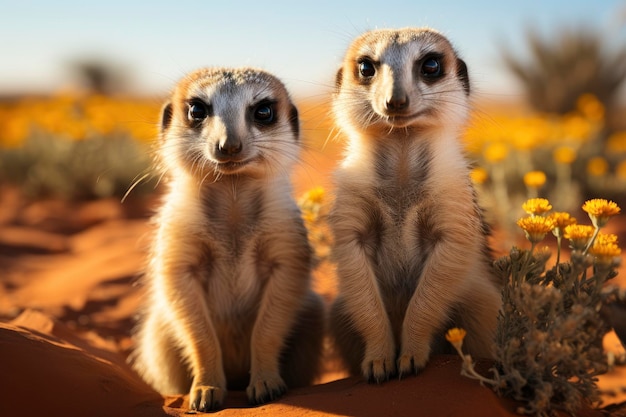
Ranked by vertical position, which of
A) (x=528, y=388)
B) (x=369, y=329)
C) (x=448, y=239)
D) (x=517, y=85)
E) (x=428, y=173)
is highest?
(x=517, y=85)

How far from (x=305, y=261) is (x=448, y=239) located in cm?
89

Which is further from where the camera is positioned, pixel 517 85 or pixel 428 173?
pixel 517 85

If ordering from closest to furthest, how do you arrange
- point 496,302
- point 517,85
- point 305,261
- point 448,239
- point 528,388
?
point 528,388 < point 448,239 < point 496,302 < point 305,261 < point 517,85

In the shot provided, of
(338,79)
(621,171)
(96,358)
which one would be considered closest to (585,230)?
(338,79)

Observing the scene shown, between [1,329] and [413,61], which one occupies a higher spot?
[413,61]

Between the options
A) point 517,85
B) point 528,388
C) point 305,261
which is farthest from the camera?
point 517,85

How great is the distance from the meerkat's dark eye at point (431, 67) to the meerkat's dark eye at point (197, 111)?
1.27 m

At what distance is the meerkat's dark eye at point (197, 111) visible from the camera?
379cm

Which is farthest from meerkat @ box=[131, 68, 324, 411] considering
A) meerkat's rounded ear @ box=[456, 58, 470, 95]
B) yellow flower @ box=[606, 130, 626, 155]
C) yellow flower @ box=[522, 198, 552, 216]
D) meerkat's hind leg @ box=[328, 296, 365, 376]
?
yellow flower @ box=[606, 130, 626, 155]

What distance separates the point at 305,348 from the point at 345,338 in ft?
1.37

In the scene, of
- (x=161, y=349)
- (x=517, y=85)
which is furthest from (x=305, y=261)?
(x=517, y=85)

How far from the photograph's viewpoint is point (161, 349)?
3.98 metres

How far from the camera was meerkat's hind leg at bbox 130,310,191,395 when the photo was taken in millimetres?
3939

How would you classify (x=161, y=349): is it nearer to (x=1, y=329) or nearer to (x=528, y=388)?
(x=1, y=329)
